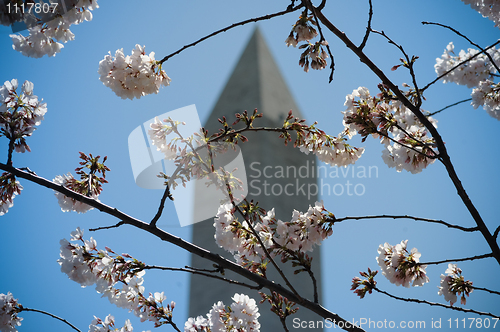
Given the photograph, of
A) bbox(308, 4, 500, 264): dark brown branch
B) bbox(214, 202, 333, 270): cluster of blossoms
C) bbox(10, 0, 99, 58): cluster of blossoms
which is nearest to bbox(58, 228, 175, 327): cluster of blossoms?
bbox(214, 202, 333, 270): cluster of blossoms

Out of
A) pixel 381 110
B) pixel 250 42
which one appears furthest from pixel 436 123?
pixel 250 42

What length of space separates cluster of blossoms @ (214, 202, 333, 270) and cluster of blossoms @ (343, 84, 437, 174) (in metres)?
0.31

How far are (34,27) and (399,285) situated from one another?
152 cm

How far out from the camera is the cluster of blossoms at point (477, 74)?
190 centimetres

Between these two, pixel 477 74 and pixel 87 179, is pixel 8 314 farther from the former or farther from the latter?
pixel 477 74

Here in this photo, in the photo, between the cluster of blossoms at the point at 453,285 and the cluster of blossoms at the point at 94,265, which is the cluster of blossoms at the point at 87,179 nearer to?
the cluster of blossoms at the point at 94,265

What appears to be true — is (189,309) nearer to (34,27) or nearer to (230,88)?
(230,88)

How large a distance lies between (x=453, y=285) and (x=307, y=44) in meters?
0.99

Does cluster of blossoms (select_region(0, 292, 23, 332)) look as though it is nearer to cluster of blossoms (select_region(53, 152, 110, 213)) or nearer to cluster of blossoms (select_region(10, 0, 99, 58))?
cluster of blossoms (select_region(53, 152, 110, 213))

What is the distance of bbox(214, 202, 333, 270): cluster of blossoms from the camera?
1.32 meters

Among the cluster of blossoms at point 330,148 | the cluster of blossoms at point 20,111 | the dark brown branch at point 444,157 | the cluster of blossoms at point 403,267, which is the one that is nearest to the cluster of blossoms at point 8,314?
the cluster of blossoms at point 20,111

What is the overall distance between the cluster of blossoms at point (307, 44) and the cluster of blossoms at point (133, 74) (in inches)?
18.6

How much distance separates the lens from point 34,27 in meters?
1.33

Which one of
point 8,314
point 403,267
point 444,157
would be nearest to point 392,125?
point 444,157
